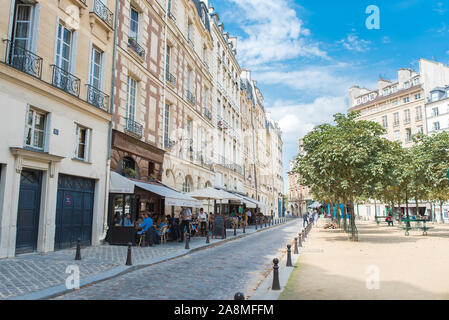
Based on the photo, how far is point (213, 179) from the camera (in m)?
27.0

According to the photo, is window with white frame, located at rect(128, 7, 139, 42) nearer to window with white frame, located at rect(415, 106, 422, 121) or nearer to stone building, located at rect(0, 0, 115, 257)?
stone building, located at rect(0, 0, 115, 257)

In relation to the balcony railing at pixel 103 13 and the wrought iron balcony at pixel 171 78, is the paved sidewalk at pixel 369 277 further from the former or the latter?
the wrought iron balcony at pixel 171 78

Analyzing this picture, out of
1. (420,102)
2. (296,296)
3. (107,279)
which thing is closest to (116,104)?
(107,279)

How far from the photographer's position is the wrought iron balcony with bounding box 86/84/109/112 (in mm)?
12948

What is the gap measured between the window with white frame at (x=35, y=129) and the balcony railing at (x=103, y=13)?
500cm

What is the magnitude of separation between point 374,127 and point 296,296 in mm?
12473

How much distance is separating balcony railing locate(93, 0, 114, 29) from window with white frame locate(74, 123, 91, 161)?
4.49 metres

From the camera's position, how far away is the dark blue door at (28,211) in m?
9.96

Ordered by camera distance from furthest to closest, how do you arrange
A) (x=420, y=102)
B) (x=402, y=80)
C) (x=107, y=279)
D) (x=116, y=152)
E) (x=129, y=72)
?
1. (x=402, y=80)
2. (x=420, y=102)
3. (x=129, y=72)
4. (x=116, y=152)
5. (x=107, y=279)

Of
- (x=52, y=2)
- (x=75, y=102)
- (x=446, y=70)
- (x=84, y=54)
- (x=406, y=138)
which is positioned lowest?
(x=75, y=102)

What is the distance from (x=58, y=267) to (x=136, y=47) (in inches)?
443

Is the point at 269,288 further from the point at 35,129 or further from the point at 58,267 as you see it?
the point at 35,129

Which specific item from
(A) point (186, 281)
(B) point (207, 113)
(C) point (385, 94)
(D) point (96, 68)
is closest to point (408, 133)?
(C) point (385, 94)

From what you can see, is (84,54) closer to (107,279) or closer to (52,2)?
(52,2)
